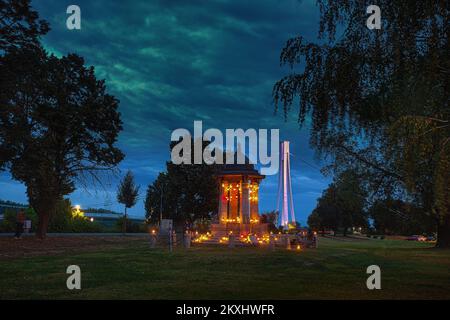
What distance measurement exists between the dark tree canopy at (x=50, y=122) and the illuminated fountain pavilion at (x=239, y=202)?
927 centimetres

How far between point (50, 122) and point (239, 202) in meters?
16.6

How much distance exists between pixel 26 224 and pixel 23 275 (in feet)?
88.1

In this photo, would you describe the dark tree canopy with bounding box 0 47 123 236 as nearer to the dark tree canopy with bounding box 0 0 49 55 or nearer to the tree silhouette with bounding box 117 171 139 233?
the dark tree canopy with bounding box 0 0 49 55

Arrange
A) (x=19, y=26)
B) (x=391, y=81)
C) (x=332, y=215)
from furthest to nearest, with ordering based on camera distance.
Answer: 1. (x=332, y=215)
2. (x=19, y=26)
3. (x=391, y=81)

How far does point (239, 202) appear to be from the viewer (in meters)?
37.5

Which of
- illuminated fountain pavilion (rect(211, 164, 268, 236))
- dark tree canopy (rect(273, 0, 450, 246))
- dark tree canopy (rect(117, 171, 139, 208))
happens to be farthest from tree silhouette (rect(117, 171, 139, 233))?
dark tree canopy (rect(273, 0, 450, 246))

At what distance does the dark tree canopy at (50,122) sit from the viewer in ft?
78.1

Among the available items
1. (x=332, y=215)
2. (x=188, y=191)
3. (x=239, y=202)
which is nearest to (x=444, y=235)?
(x=239, y=202)

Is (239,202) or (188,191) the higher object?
(188,191)

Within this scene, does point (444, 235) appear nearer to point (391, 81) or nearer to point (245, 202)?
point (245, 202)

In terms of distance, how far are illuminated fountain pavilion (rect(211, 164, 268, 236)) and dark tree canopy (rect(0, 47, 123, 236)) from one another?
9.27 metres

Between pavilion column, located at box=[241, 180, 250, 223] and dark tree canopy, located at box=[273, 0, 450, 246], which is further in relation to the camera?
pavilion column, located at box=[241, 180, 250, 223]

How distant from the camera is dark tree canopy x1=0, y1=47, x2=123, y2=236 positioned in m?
23.8


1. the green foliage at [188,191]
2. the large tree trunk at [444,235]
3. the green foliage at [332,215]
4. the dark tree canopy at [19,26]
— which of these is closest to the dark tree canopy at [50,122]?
the dark tree canopy at [19,26]
